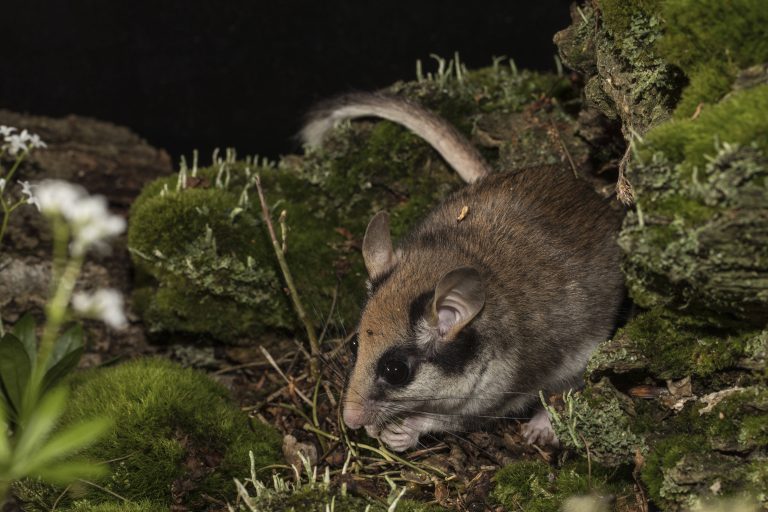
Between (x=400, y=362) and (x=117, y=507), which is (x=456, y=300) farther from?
(x=117, y=507)

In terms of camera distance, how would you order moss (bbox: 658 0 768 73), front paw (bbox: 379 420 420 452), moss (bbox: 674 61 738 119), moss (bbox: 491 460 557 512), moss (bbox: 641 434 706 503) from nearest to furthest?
moss (bbox: 658 0 768 73) < moss (bbox: 674 61 738 119) < moss (bbox: 641 434 706 503) < moss (bbox: 491 460 557 512) < front paw (bbox: 379 420 420 452)

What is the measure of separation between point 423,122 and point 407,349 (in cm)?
209

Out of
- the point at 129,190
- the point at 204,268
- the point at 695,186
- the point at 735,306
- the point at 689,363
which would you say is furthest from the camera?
the point at 129,190

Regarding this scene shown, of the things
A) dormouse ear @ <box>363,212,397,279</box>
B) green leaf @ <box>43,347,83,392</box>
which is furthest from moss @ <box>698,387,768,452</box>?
green leaf @ <box>43,347,83,392</box>

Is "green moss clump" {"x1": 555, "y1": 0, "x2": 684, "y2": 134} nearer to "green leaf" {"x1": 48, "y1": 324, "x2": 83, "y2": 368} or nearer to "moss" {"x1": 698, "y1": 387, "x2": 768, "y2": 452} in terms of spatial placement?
"moss" {"x1": 698, "y1": 387, "x2": 768, "y2": 452}

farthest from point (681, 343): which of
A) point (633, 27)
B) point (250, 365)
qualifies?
point (250, 365)

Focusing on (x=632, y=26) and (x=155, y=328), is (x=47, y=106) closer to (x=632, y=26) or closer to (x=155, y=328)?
(x=155, y=328)

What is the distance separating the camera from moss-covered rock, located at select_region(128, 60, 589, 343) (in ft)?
18.3

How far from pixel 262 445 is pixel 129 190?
3.04 meters

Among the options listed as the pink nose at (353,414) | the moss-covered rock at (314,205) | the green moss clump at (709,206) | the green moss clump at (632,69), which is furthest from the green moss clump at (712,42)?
the moss-covered rock at (314,205)

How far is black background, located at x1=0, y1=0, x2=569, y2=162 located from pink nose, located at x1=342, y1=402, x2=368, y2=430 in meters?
3.30

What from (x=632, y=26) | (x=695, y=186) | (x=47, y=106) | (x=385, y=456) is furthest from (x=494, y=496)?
(x=47, y=106)

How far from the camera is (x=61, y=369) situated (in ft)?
15.0

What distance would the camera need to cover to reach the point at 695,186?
294 centimetres
